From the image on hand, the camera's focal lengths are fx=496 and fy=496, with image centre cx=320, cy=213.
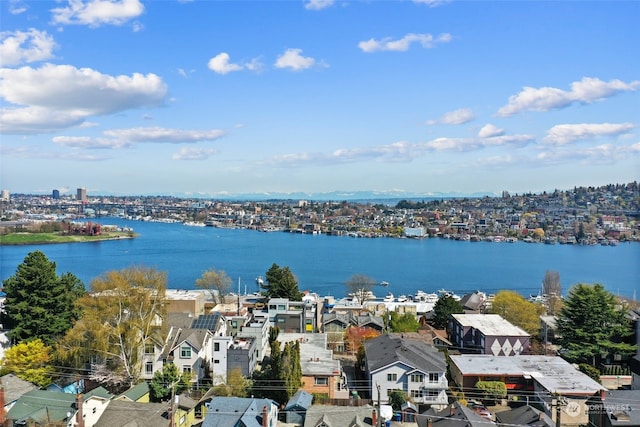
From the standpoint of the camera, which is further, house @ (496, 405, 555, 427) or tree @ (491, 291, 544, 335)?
tree @ (491, 291, 544, 335)

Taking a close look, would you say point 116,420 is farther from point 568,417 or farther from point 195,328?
point 568,417

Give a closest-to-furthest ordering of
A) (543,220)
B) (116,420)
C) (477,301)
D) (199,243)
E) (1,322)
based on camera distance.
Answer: (116,420)
(1,322)
(477,301)
(199,243)
(543,220)

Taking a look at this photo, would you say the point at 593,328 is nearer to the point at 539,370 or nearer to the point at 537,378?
the point at 539,370

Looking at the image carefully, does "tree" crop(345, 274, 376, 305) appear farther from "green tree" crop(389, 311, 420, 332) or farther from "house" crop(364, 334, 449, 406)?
"house" crop(364, 334, 449, 406)

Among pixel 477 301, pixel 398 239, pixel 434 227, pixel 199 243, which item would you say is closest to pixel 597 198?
pixel 434 227

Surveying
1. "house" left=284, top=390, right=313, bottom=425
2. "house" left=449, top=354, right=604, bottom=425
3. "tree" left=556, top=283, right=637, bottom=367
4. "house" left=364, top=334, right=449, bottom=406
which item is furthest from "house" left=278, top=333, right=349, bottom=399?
"tree" left=556, top=283, right=637, bottom=367

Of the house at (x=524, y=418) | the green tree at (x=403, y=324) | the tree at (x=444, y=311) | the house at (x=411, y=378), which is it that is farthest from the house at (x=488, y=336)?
the house at (x=524, y=418)
